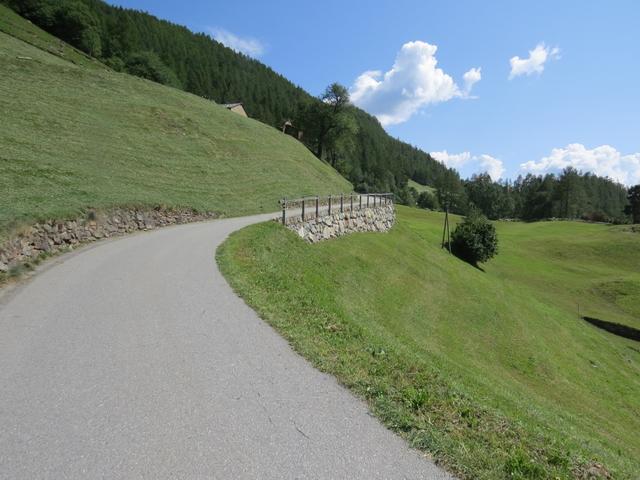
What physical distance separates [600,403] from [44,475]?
2072 cm

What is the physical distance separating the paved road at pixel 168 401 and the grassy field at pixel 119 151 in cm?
633

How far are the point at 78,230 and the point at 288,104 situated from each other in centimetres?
12421

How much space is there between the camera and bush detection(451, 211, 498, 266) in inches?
1865

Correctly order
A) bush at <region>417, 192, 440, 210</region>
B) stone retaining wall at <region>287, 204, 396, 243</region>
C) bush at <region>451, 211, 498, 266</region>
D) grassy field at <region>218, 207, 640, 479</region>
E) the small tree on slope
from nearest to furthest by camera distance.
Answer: grassy field at <region>218, 207, 640, 479</region>, stone retaining wall at <region>287, 204, 396, 243</region>, bush at <region>451, 211, 498, 266</region>, the small tree on slope, bush at <region>417, 192, 440, 210</region>

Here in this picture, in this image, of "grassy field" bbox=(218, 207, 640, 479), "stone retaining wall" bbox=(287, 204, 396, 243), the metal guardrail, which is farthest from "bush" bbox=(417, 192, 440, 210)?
"stone retaining wall" bbox=(287, 204, 396, 243)

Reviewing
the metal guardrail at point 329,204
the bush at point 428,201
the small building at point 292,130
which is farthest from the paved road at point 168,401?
the bush at point 428,201

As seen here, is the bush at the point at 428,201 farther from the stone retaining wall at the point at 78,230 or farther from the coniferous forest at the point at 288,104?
the stone retaining wall at the point at 78,230

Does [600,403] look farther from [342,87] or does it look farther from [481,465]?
[342,87]

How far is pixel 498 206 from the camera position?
14750 cm

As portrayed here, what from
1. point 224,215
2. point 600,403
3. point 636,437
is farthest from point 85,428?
point 224,215

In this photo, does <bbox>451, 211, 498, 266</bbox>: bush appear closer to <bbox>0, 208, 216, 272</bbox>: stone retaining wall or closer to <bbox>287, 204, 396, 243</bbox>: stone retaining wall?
<bbox>287, 204, 396, 243</bbox>: stone retaining wall

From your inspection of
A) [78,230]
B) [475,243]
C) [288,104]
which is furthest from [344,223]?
[288,104]

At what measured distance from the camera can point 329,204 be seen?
26656 millimetres

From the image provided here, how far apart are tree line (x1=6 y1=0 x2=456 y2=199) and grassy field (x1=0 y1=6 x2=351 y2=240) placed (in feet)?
104
